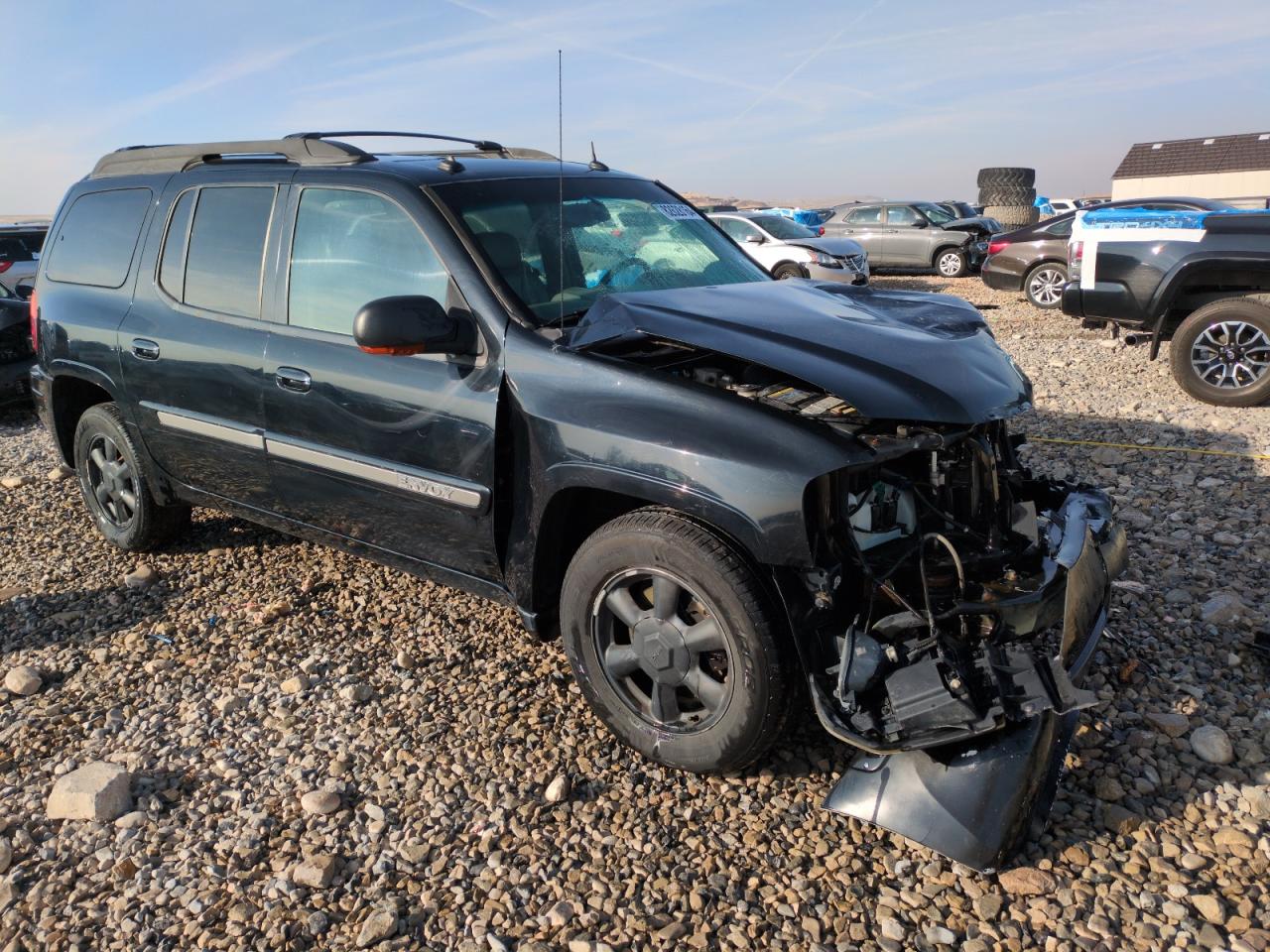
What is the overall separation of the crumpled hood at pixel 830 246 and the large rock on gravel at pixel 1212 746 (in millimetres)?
13120

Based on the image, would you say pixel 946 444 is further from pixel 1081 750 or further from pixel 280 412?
pixel 280 412

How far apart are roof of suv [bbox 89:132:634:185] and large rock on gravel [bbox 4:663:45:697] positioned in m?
2.32

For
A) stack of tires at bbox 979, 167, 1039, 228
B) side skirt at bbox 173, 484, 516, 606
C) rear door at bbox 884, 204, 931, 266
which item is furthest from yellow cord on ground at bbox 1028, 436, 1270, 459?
stack of tires at bbox 979, 167, 1039, 228

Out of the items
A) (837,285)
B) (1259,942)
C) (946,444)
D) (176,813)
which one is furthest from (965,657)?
(176,813)

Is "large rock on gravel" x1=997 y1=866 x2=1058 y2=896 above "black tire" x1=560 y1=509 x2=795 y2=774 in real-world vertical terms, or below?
below

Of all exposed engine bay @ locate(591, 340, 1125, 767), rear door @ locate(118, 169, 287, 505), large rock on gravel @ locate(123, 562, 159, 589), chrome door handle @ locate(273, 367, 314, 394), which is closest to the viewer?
exposed engine bay @ locate(591, 340, 1125, 767)

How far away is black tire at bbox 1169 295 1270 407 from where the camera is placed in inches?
281

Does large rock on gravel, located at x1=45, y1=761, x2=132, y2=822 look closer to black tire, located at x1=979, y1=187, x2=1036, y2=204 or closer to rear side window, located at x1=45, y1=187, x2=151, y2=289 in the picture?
rear side window, located at x1=45, y1=187, x2=151, y2=289

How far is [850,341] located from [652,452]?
744 millimetres

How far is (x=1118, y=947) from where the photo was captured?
2.34 metres

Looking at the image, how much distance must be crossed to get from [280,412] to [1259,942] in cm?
355

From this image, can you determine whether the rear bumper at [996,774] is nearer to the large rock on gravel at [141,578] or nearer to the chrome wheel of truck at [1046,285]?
the large rock on gravel at [141,578]

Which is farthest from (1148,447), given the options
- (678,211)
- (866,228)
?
(866,228)

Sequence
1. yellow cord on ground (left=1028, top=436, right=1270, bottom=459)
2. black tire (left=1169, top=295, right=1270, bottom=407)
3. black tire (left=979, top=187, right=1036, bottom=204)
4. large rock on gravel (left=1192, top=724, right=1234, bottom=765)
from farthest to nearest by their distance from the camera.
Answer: black tire (left=979, top=187, right=1036, bottom=204)
black tire (left=1169, top=295, right=1270, bottom=407)
yellow cord on ground (left=1028, top=436, right=1270, bottom=459)
large rock on gravel (left=1192, top=724, right=1234, bottom=765)
